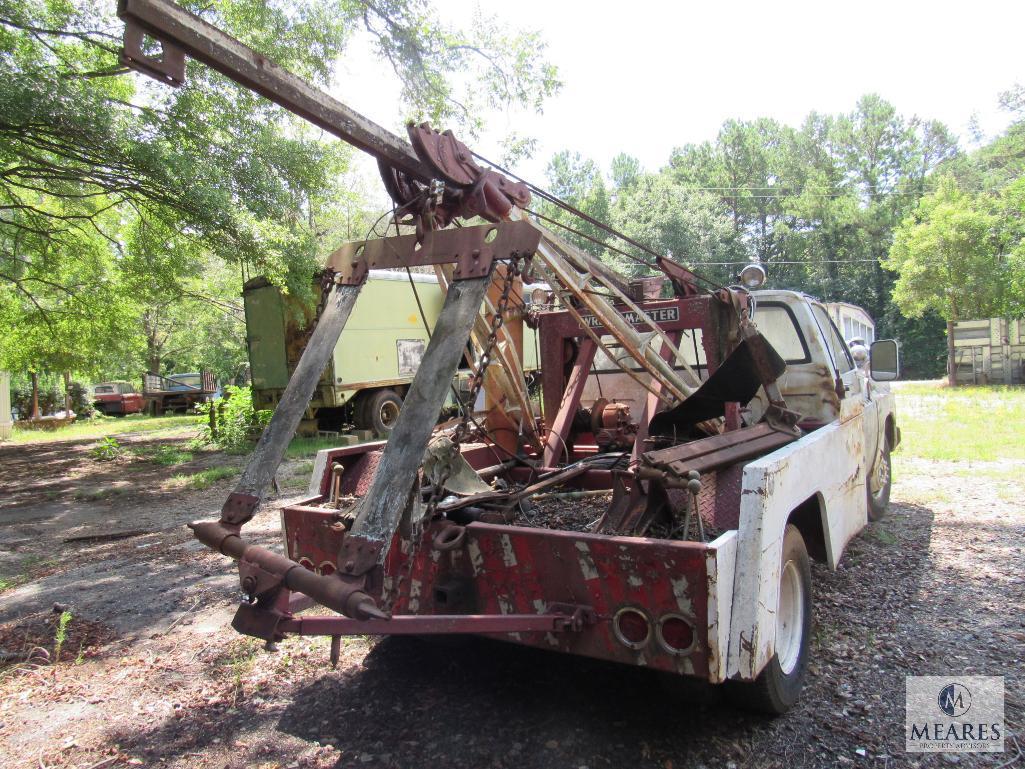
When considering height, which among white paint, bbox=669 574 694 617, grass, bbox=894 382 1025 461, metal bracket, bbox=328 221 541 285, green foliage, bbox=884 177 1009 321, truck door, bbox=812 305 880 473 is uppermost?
green foliage, bbox=884 177 1009 321

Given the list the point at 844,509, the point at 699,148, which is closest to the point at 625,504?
the point at 844,509

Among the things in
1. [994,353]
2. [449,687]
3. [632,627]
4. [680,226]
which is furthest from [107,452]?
[680,226]

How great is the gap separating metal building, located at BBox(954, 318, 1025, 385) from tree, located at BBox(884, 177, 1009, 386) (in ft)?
10.0

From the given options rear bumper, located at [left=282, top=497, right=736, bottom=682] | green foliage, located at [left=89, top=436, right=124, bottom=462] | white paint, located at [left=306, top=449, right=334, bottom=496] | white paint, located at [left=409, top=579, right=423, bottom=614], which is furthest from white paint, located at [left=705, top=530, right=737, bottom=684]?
green foliage, located at [left=89, top=436, right=124, bottom=462]

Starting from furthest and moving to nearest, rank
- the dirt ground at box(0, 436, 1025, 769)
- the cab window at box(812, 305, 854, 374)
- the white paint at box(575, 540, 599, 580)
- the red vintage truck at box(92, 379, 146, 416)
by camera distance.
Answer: the red vintage truck at box(92, 379, 146, 416) < the cab window at box(812, 305, 854, 374) < the dirt ground at box(0, 436, 1025, 769) < the white paint at box(575, 540, 599, 580)

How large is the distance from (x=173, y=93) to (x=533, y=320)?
783cm

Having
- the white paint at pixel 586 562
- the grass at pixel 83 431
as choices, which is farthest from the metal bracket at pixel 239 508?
the grass at pixel 83 431

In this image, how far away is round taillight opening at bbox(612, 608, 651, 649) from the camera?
2.63 metres

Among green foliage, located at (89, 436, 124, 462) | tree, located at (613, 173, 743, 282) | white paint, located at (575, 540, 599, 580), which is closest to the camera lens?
white paint, located at (575, 540, 599, 580)

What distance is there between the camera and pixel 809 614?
3.35 meters

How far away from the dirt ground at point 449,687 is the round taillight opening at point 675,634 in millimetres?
490

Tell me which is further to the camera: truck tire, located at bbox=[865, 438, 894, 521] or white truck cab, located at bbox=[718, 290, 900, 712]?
truck tire, located at bbox=[865, 438, 894, 521]

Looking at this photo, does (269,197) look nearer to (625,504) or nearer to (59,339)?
(59,339)

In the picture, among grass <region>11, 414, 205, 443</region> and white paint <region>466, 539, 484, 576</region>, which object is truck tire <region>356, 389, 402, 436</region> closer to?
grass <region>11, 414, 205, 443</region>
